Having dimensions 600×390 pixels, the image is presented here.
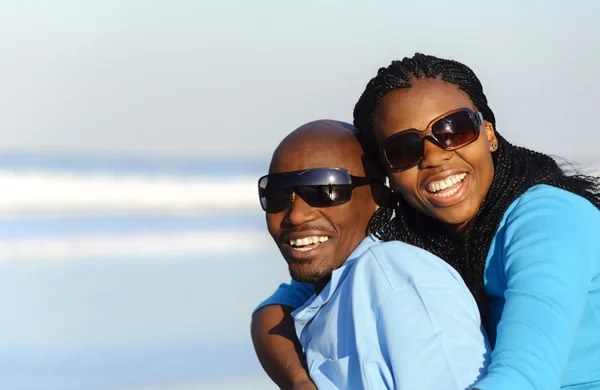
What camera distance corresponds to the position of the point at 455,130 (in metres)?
2.48

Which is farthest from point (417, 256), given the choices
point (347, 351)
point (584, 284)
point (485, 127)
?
point (485, 127)

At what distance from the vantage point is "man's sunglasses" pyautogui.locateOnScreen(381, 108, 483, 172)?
97.3 inches

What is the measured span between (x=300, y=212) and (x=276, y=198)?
0.08m

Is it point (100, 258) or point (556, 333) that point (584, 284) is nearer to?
point (556, 333)

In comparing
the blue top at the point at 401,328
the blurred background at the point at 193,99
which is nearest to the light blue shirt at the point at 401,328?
the blue top at the point at 401,328

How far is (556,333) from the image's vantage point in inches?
81.4

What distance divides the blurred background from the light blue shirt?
4986mm

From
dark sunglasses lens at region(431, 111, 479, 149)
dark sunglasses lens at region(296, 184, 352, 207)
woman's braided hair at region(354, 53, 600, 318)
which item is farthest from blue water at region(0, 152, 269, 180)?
dark sunglasses lens at region(431, 111, 479, 149)

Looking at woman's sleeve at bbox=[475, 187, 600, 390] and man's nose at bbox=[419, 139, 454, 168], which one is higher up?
man's nose at bbox=[419, 139, 454, 168]

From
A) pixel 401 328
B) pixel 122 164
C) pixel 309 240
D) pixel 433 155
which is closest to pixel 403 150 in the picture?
pixel 433 155

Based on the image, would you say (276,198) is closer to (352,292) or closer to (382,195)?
(382,195)

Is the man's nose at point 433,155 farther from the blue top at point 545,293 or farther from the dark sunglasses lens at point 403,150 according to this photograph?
the blue top at point 545,293

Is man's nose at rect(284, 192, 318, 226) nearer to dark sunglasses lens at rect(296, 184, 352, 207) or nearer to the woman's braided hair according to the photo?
dark sunglasses lens at rect(296, 184, 352, 207)

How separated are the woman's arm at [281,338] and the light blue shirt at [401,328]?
38 cm
